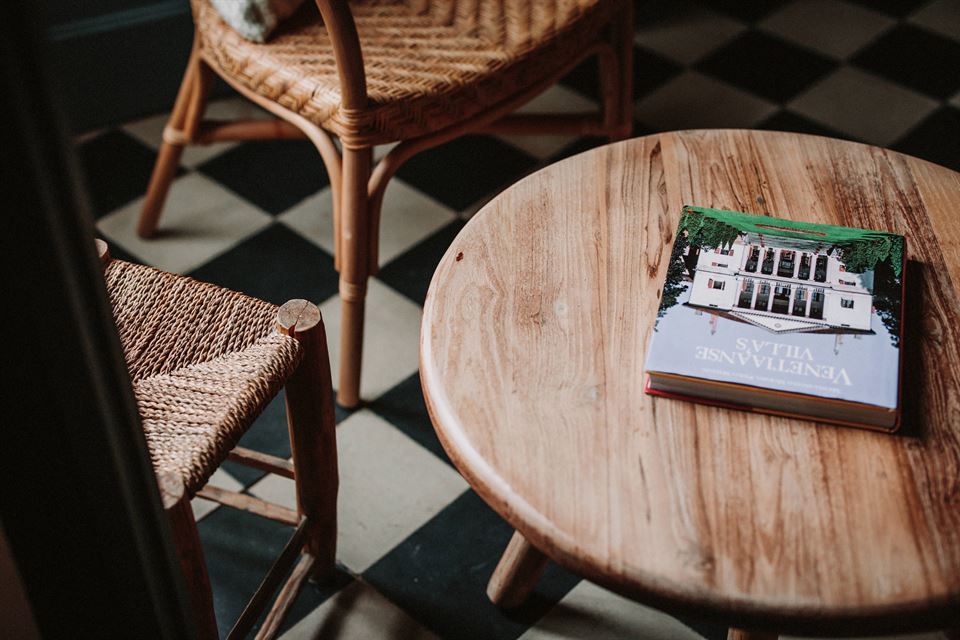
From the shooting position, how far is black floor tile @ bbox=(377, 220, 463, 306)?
65.8 inches

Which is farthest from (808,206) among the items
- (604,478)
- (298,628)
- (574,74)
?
(574,74)

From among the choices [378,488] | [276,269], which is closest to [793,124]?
[276,269]

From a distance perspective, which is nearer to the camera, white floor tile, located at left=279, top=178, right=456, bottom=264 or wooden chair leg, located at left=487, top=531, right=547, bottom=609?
wooden chair leg, located at left=487, top=531, right=547, bottom=609

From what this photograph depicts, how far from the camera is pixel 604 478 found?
2.48 ft

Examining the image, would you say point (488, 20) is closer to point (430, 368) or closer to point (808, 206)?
point (808, 206)

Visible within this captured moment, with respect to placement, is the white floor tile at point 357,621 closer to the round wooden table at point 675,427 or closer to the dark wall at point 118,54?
the round wooden table at point 675,427

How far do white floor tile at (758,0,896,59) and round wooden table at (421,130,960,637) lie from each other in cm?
125

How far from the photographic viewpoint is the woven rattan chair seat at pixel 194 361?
881mm

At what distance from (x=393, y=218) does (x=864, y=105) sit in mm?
1012

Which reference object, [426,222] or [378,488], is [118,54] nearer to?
[426,222]

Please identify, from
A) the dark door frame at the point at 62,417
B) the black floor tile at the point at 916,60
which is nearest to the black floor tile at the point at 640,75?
the black floor tile at the point at 916,60

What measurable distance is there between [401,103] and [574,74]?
1.00m

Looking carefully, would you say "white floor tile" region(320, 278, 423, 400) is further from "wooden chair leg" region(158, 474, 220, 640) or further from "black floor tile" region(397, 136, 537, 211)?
"wooden chair leg" region(158, 474, 220, 640)

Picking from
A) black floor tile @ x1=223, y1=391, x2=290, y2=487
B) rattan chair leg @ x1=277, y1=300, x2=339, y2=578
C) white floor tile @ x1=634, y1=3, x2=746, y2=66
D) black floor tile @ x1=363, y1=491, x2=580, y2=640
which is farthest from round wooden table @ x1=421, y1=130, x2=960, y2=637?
white floor tile @ x1=634, y1=3, x2=746, y2=66
